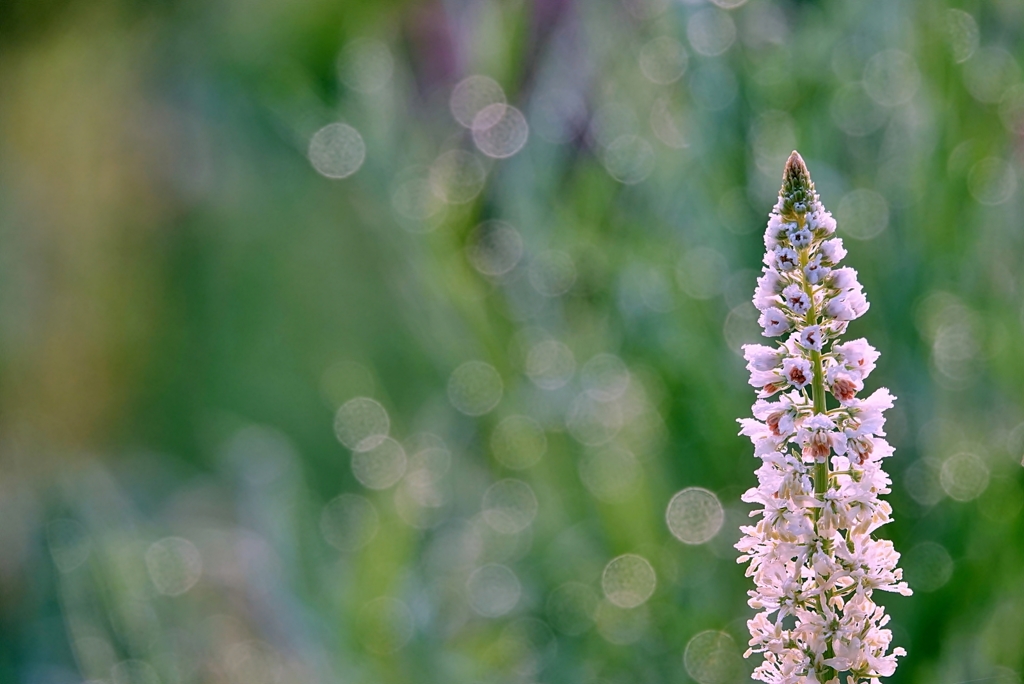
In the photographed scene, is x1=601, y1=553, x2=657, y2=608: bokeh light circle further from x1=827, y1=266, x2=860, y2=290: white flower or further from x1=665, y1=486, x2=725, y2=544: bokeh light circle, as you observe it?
x1=827, y1=266, x2=860, y2=290: white flower

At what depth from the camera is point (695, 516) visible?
52cm

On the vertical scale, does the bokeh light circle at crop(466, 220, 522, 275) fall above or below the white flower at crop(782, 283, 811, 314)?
below

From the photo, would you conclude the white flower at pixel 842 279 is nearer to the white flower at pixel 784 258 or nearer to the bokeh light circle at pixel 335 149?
the white flower at pixel 784 258

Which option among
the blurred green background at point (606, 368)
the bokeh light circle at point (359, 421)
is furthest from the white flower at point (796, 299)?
the bokeh light circle at point (359, 421)

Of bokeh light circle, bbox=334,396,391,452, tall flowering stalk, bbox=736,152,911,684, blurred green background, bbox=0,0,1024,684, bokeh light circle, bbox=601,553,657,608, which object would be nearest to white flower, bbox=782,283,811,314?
tall flowering stalk, bbox=736,152,911,684

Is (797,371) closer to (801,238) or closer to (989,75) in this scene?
(801,238)

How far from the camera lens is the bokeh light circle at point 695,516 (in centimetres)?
51

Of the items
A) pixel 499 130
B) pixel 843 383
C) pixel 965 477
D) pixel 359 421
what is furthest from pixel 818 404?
pixel 359 421

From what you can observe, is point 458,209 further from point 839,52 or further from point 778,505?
point 778,505

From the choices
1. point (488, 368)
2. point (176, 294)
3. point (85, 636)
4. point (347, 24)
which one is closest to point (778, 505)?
point (488, 368)

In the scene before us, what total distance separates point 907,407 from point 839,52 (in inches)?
7.4

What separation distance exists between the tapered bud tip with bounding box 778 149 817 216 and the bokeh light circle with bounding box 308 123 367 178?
22.3 inches

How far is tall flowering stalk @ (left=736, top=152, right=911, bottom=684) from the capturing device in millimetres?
151

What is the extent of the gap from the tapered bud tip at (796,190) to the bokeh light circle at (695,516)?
35 centimetres
